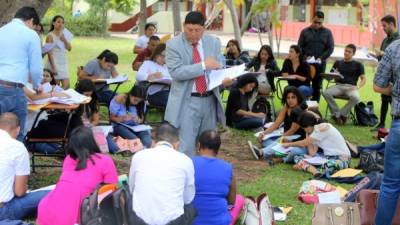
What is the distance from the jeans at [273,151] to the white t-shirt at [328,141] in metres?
0.26

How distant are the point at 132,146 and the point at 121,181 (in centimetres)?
301

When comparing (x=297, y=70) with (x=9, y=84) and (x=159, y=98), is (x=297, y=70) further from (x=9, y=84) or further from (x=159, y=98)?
(x=9, y=84)

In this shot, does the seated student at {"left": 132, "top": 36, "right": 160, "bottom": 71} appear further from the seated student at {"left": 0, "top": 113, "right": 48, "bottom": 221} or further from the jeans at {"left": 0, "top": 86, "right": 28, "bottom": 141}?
the seated student at {"left": 0, "top": 113, "right": 48, "bottom": 221}

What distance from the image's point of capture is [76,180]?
187 inches

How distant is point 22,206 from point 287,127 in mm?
4069

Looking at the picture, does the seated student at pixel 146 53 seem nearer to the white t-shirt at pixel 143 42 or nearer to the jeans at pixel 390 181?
the white t-shirt at pixel 143 42

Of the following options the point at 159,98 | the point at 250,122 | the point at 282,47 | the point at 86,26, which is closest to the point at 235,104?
the point at 250,122

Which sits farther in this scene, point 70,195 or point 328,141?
point 328,141

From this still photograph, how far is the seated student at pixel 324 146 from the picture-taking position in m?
7.14

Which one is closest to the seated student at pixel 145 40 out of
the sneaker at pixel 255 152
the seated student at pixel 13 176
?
the sneaker at pixel 255 152

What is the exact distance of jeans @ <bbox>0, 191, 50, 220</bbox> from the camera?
16.3 feet

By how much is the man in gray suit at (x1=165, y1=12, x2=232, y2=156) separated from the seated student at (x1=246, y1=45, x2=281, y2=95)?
4.80 meters

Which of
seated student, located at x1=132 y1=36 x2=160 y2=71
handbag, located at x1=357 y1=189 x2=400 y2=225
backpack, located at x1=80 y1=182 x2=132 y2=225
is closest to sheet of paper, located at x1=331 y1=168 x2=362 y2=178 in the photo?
handbag, located at x1=357 y1=189 x2=400 y2=225

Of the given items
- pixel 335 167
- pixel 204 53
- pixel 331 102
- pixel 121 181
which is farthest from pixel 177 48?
pixel 331 102
